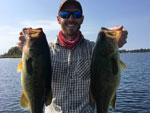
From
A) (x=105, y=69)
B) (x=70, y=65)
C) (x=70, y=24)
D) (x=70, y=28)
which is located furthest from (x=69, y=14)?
(x=105, y=69)

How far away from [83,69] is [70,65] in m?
0.34

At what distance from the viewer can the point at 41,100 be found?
13.1ft

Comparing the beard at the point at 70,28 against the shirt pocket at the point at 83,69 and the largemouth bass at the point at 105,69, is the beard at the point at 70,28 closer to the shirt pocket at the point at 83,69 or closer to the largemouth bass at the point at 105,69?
the shirt pocket at the point at 83,69

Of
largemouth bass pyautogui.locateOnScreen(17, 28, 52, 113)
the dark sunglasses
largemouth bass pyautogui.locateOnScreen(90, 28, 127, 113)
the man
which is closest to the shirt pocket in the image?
the man

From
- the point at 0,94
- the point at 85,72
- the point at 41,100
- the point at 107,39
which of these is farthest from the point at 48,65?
the point at 0,94

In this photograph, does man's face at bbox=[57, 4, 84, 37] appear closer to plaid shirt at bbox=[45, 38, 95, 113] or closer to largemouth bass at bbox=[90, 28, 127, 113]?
plaid shirt at bbox=[45, 38, 95, 113]

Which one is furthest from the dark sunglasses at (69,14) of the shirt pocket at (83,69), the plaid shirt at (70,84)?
the shirt pocket at (83,69)

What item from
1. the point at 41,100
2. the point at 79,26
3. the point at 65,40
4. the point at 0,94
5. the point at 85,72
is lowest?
the point at 0,94

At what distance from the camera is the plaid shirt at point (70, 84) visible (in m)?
4.55

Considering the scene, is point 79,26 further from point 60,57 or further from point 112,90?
point 112,90

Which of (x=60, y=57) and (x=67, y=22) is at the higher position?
(x=67, y=22)

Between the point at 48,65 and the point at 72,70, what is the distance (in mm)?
843

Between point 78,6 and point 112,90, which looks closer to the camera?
point 112,90

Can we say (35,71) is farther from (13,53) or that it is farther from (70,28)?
(13,53)
